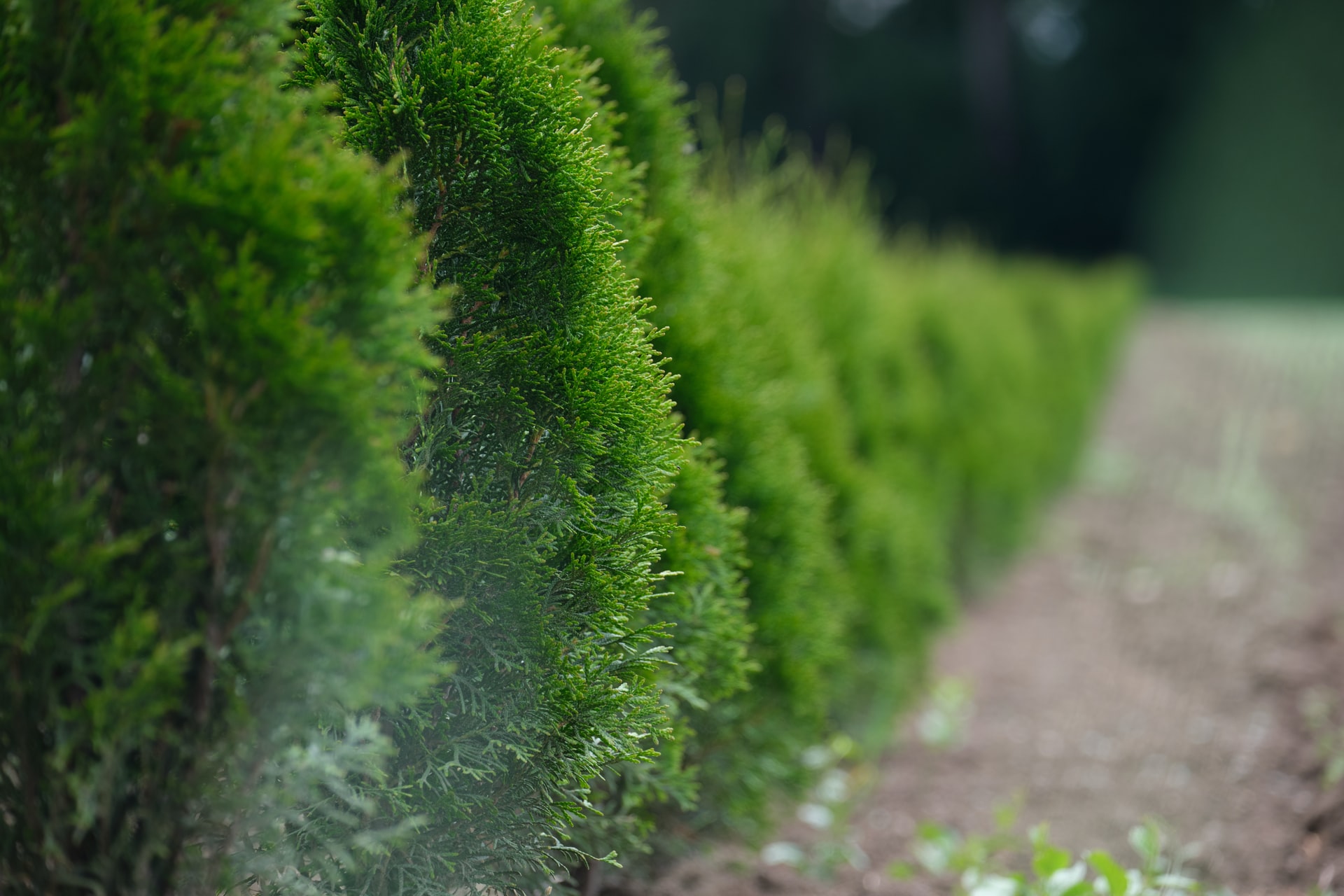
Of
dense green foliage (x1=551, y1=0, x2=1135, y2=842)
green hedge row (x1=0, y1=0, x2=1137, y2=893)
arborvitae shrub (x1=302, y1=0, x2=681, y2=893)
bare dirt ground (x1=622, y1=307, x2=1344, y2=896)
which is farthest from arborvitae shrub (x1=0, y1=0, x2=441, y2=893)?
bare dirt ground (x1=622, y1=307, x2=1344, y2=896)

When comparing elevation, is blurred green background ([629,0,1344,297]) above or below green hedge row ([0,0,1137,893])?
above

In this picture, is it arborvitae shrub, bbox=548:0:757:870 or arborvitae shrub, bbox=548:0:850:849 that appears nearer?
arborvitae shrub, bbox=548:0:757:870

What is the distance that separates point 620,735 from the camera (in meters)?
1.79

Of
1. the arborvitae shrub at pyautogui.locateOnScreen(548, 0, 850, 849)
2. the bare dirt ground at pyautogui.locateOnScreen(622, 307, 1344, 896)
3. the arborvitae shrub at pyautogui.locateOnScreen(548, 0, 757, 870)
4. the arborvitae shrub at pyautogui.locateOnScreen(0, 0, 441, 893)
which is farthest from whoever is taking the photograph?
the bare dirt ground at pyautogui.locateOnScreen(622, 307, 1344, 896)

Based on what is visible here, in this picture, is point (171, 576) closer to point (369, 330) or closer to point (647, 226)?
point (369, 330)

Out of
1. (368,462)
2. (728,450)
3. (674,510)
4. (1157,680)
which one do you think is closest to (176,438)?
(368,462)

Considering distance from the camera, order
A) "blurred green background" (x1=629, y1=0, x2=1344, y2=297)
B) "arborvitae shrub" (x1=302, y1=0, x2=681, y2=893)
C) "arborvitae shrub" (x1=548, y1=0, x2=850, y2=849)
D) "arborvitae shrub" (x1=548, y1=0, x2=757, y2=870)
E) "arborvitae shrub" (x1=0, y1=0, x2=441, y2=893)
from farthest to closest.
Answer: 1. "blurred green background" (x1=629, y1=0, x2=1344, y2=297)
2. "arborvitae shrub" (x1=548, y1=0, x2=850, y2=849)
3. "arborvitae shrub" (x1=548, y1=0, x2=757, y2=870)
4. "arborvitae shrub" (x1=302, y1=0, x2=681, y2=893)
5. "arborvitae shrub" (x1=0, y1=0, x2=441, y2=893)

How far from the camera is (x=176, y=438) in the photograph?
1.32 m

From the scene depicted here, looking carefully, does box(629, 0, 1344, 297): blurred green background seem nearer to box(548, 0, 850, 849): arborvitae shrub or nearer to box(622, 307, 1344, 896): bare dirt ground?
box(622, 307, 1344, 896): bare dirt ground

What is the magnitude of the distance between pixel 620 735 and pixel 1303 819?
9.13ft

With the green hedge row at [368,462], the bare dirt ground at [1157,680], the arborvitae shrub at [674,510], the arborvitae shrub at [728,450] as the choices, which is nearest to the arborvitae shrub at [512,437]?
the green hedge row at [368,462]

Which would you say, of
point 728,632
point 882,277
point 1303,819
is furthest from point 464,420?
point 882,277

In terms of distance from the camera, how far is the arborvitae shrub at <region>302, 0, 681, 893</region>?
5.64 ft

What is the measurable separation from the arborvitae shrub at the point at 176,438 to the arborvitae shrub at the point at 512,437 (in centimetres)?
31
